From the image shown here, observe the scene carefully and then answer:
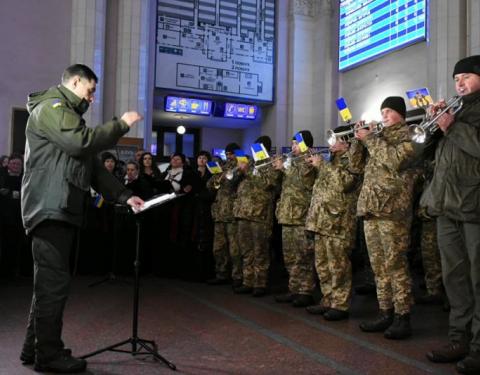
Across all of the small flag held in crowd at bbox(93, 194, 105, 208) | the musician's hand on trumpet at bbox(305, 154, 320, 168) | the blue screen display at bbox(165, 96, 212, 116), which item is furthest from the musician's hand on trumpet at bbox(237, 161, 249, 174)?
the blue screen display at bbox(165, 96, 212, 116)

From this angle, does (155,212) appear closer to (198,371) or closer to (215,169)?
(215,169)

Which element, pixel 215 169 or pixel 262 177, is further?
pixel 215 169

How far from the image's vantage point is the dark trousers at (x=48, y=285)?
→ 8.89ft

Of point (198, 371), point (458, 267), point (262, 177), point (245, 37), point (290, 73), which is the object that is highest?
point (245, 37)

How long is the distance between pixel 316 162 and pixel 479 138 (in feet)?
5.46

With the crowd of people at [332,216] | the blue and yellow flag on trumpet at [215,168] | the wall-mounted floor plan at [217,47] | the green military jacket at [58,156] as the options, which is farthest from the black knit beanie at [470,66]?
the wall-mounted floor plan at [217,47]

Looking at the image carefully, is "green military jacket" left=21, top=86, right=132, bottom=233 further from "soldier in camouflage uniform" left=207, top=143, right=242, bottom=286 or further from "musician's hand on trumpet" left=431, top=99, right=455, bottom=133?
"soldier in camouflage uniform" left=207, top=143, right=242, bottom=286

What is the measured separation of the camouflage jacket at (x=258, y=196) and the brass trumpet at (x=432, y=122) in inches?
86.2

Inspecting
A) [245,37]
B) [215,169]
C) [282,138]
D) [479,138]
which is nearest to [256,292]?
[215,169]

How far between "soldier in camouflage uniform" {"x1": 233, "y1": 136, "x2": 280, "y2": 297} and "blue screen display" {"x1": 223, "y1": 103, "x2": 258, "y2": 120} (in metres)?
7.07

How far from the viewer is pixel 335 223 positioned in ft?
13.7

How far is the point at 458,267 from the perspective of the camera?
2992 millimetres

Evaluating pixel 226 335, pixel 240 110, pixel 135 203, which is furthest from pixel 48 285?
pixel 240 110

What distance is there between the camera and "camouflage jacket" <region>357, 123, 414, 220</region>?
11.6ft
